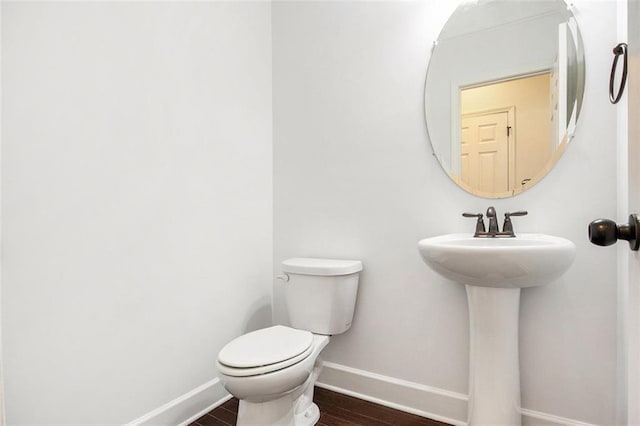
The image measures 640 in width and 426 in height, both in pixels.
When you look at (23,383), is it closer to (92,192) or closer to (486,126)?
(92,192)

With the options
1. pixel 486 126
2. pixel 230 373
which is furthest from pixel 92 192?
pixel 486 126

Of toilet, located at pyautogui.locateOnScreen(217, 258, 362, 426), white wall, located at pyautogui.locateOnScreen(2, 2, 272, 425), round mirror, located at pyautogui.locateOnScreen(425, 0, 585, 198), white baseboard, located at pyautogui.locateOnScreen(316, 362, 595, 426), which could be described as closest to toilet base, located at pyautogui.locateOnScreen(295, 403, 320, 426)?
toilet, located at pyautogui.locateOnScreen(217, 258, 362, 426)

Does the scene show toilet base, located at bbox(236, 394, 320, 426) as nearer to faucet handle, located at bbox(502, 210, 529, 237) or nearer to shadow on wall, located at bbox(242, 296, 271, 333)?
shadow on wall, located at bbox(242, 296, 271, 333)

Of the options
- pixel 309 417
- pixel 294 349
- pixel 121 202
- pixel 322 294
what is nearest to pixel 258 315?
pixel 322 294

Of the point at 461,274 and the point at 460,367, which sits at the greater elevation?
the point at 461,274

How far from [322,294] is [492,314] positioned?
772mm

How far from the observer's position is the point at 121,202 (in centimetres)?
143

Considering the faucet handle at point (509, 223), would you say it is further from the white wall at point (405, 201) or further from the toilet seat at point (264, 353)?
the toilet seat at point (264, 353)

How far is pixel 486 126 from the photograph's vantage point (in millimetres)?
1621

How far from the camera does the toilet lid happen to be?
132 centimetres

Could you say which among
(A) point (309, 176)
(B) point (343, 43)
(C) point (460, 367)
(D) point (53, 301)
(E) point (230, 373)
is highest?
(B) point (343, 43)

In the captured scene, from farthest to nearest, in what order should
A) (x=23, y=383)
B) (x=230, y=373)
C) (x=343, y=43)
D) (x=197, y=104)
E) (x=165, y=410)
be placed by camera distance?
1. (x=343, y=43)
2. (x=197, y=104)
3. (x=165, y=410)
4. (x=230, y=373)
5. (x=23, y=383)

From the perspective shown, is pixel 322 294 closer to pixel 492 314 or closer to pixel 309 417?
pixel 309 417

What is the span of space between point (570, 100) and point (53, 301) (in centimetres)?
209
